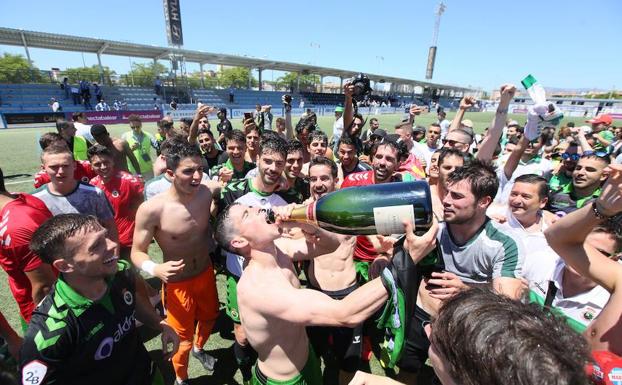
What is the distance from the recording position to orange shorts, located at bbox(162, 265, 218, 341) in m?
3.47

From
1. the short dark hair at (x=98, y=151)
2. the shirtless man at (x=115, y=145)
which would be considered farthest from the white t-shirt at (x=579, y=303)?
the shirtless man at (x=115, y=145)

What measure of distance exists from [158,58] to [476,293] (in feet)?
160

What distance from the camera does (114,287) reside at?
2262 millimetres

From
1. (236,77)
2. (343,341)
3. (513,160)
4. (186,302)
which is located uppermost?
(236,77)

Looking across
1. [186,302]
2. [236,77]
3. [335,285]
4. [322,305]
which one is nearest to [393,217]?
[322,305]

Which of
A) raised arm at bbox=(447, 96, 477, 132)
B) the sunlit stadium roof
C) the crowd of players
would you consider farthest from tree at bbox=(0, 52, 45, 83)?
raised arm at bbox=(447, 96, 477, 132)

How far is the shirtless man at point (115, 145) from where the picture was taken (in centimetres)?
573

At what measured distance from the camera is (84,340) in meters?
1.99

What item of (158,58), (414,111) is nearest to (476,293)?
(414,111)

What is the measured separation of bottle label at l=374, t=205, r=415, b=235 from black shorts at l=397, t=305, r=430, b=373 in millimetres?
1498

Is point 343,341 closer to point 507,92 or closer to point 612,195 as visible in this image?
point 612,195

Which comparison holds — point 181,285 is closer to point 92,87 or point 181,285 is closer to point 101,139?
point 101,139

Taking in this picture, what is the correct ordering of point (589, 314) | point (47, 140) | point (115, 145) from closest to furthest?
point (589, 314) → point (47, 140) → point (115, 145)

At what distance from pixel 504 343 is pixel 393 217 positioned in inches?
36.0
